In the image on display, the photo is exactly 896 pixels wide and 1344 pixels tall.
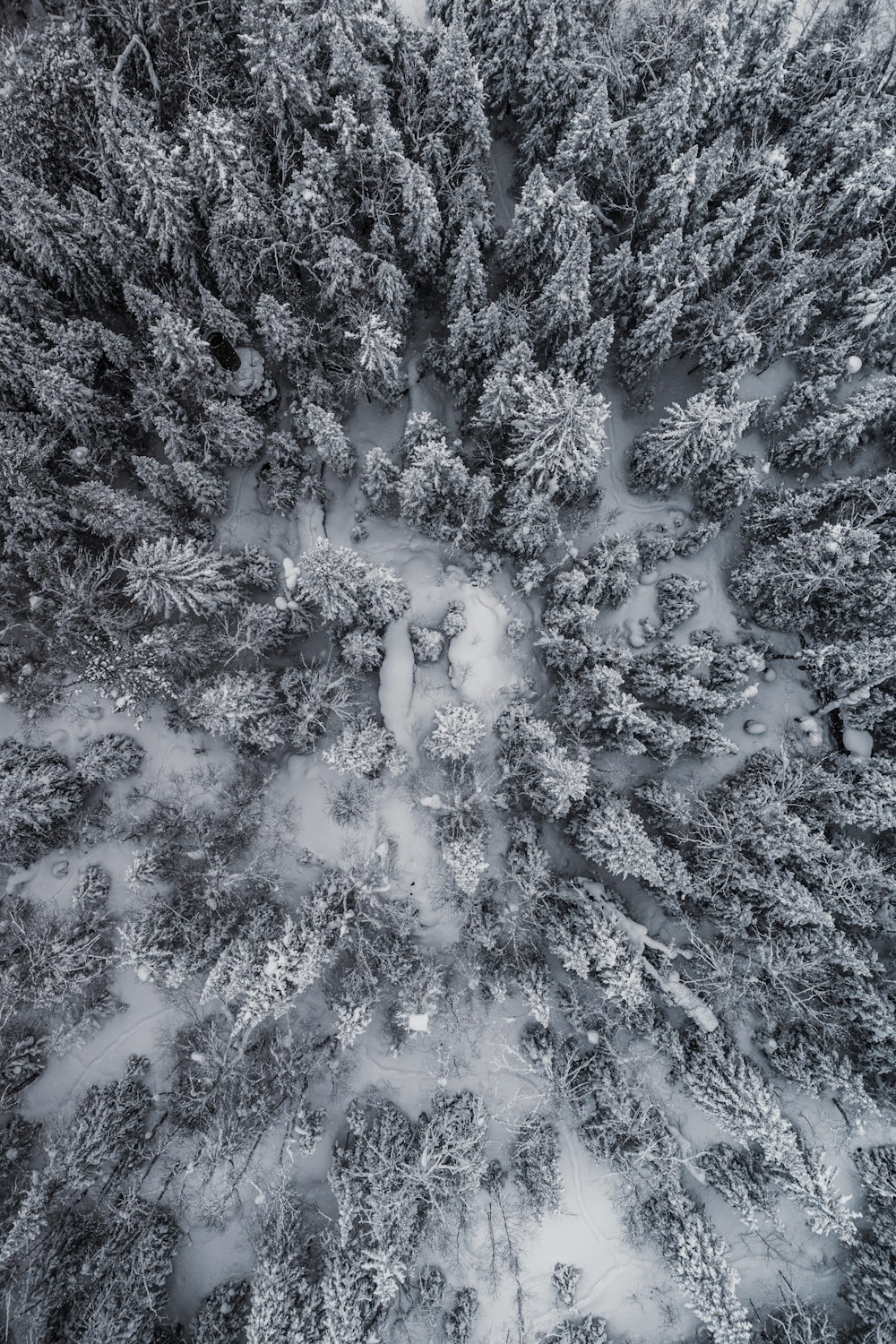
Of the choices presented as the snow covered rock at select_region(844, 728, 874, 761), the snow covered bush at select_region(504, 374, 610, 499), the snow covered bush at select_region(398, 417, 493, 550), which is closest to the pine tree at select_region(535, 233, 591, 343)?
the snow covered bush at select_region(504, 374, 610, 499)

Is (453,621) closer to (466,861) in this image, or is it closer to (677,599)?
(677,599)

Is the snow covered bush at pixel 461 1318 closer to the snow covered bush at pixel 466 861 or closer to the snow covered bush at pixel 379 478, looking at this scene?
the snow covered bush at pixel 466 861

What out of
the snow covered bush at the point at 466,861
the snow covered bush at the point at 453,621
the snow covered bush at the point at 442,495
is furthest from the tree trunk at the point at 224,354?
the snow covered bush at the point at 466,861

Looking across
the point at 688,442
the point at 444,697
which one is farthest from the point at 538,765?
the point at 688,442

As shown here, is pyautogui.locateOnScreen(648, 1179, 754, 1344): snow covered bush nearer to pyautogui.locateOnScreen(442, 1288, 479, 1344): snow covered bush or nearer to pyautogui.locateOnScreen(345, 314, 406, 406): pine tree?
pyautogui.locateOnScreen(442, 1288, 479, 1344): snow covered bush

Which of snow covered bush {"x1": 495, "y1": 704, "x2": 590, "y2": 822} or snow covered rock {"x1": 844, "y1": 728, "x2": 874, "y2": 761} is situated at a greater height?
snow covered rock {"x1": 844, "y1": 728, "x2": 874, "y2": 761}

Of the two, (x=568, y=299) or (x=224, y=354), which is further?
(x=224, y=354)

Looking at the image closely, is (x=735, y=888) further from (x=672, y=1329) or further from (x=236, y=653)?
(x=236, y=653)

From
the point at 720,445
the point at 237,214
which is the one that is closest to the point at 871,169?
the point at 720,445
